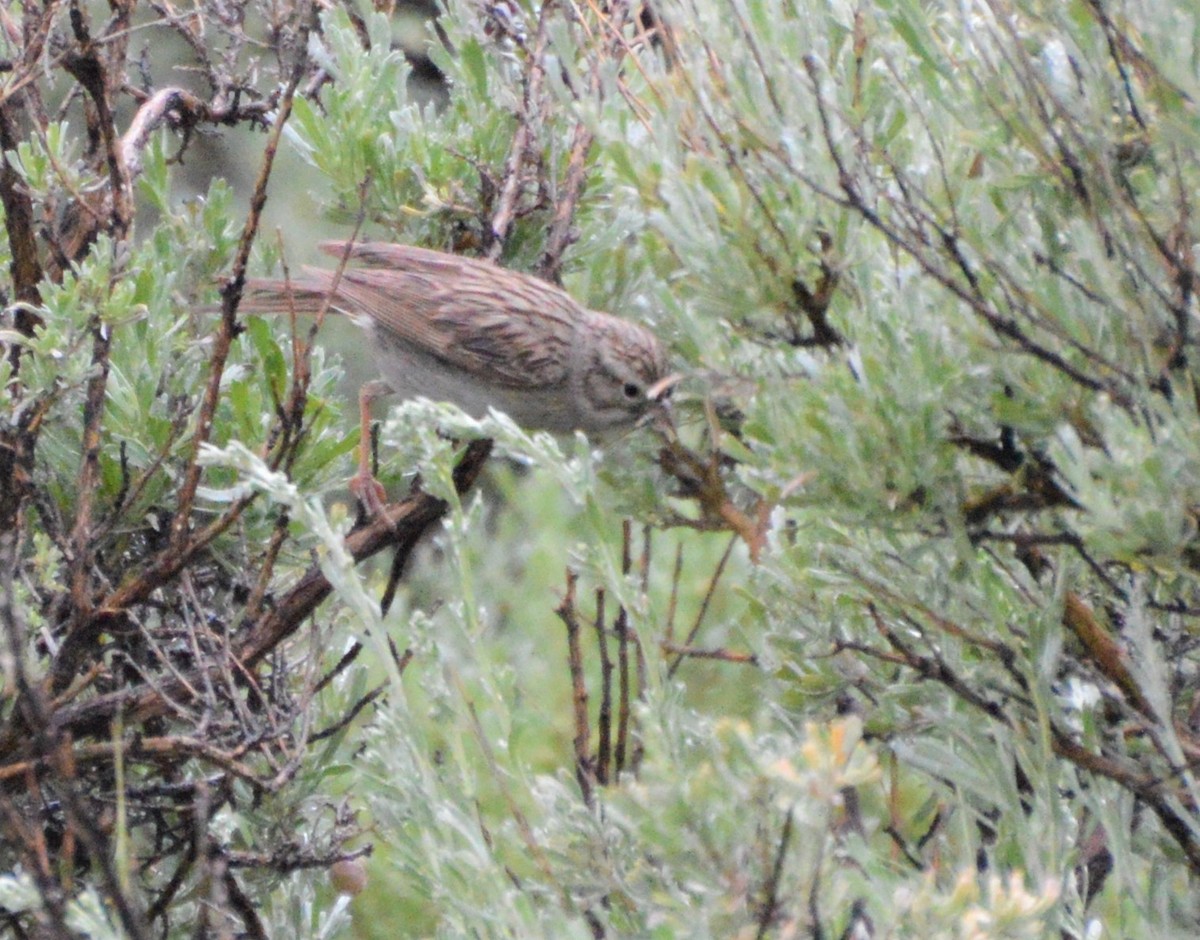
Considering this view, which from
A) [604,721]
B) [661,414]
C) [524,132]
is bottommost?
[604,721]

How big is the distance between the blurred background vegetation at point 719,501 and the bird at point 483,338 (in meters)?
0.53

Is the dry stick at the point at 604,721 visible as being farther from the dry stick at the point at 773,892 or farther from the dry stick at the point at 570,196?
the dry stick at the point at 570,196

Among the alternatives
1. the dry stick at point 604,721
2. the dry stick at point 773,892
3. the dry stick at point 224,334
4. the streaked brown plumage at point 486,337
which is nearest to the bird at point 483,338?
the streaked brown plumage at point 486,337

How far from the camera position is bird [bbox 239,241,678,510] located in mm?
3732

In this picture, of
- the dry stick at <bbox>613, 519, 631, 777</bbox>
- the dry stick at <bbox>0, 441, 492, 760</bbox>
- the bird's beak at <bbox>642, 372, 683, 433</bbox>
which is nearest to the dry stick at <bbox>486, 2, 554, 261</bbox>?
the bird's beak at <bbox>642, 372, 683, 433</bbox>

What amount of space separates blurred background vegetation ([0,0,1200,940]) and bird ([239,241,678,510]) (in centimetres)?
53

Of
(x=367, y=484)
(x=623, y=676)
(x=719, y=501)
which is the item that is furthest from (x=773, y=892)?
(x=367, y=484)

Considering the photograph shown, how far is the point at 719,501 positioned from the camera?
7.77 feet

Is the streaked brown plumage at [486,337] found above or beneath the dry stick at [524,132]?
beneath

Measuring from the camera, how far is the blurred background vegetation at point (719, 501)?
195 centimetres

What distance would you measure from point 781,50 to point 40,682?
1.62 meters

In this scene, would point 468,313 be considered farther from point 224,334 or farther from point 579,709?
point 579,709

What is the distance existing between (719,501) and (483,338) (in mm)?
1968

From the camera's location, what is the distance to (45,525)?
2688 mm
